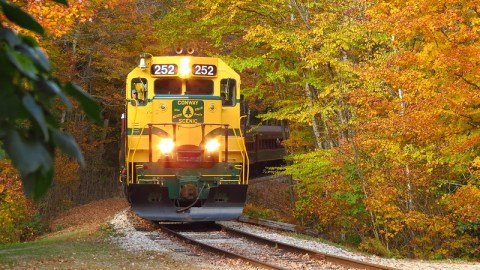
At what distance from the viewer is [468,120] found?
1488 cm

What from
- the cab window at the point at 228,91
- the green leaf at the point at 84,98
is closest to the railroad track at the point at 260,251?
the cab window at the point at 228,91

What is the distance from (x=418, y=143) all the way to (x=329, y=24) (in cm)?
425

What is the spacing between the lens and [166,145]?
15.0m

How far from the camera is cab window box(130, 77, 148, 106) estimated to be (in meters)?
15.3

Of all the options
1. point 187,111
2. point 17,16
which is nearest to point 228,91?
point 187,111

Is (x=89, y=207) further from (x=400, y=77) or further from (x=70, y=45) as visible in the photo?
(x=400, y=77)

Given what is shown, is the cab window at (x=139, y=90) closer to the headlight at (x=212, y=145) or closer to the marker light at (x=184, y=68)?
the marker light at (x=184, y=68)

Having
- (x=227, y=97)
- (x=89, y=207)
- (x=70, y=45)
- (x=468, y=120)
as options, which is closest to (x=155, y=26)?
(x=70, y=45)

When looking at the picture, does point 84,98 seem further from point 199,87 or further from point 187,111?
point 199,87

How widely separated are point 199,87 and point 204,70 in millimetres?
410

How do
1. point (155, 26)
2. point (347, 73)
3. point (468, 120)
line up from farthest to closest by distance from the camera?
point (155, 26) → point (347, 73) → point (468, 120)

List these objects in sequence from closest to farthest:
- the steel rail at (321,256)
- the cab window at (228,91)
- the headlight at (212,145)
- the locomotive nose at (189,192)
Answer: the steel rail at (321,256), the locomotive nose at (189,192), the headlight at (212,145), the cab window at (228,91)

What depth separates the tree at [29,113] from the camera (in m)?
1.47

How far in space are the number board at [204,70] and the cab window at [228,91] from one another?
325mm
